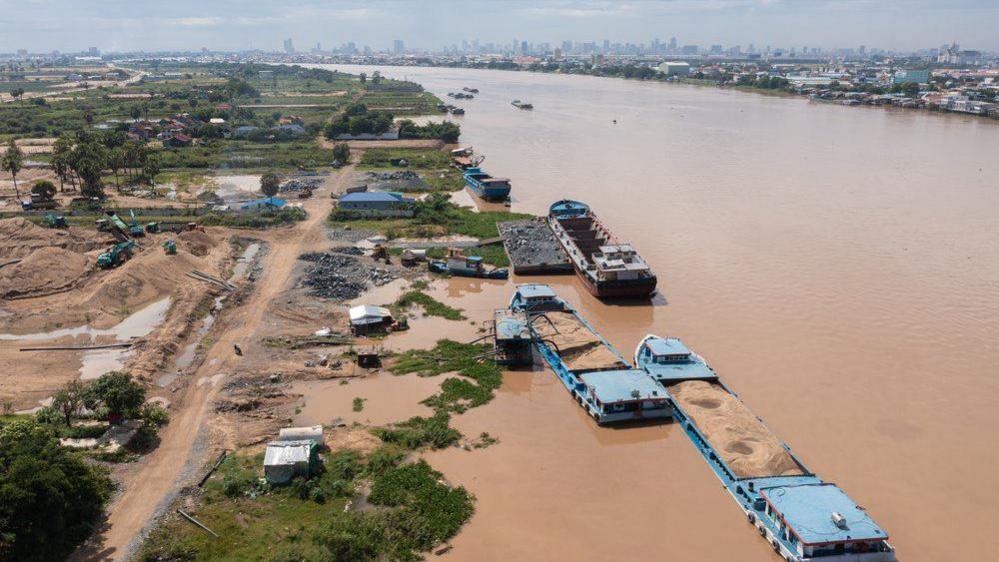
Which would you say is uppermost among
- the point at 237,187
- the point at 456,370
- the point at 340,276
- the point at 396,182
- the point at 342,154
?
the point at 342,154

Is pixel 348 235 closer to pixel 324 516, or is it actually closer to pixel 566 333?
pixel 566 333

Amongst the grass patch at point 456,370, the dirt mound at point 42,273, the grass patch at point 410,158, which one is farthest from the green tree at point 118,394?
the grass patch at point 410,158

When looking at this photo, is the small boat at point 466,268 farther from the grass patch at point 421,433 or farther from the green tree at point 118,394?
the green tree at point 118,394

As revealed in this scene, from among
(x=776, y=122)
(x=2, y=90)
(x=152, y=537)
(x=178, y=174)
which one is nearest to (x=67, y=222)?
(x=178, y=174)

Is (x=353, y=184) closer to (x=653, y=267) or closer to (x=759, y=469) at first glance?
(x=653, y=267)

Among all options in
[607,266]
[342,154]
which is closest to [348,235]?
[607,266]
